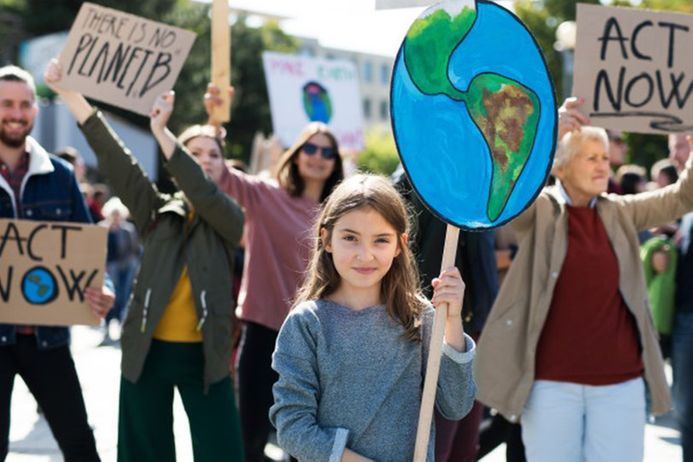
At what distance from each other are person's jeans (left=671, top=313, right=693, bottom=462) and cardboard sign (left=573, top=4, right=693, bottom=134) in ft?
3.26

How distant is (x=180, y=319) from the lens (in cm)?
493

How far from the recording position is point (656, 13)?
486cm

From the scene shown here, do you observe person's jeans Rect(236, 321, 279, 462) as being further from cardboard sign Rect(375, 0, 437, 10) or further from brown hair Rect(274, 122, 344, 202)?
cardboard sign Rect(375, 0, 437, 10)

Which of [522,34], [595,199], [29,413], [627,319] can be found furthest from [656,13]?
[29,413]

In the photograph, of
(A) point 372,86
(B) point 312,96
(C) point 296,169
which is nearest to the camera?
(C) point 296,169

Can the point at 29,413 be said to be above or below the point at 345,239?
below

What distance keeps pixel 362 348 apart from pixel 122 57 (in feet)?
8.84

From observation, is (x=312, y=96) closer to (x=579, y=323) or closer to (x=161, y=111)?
(x=161, y=111)

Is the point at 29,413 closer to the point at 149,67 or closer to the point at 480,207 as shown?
the point at 149,67

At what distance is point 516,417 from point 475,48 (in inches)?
74.7

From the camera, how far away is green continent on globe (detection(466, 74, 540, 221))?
3297 millimetres

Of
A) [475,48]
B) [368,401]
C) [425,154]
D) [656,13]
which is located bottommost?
[368,401]

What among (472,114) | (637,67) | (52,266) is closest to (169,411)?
(52,266)

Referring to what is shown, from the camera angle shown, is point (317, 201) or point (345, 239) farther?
point (317, 201)
